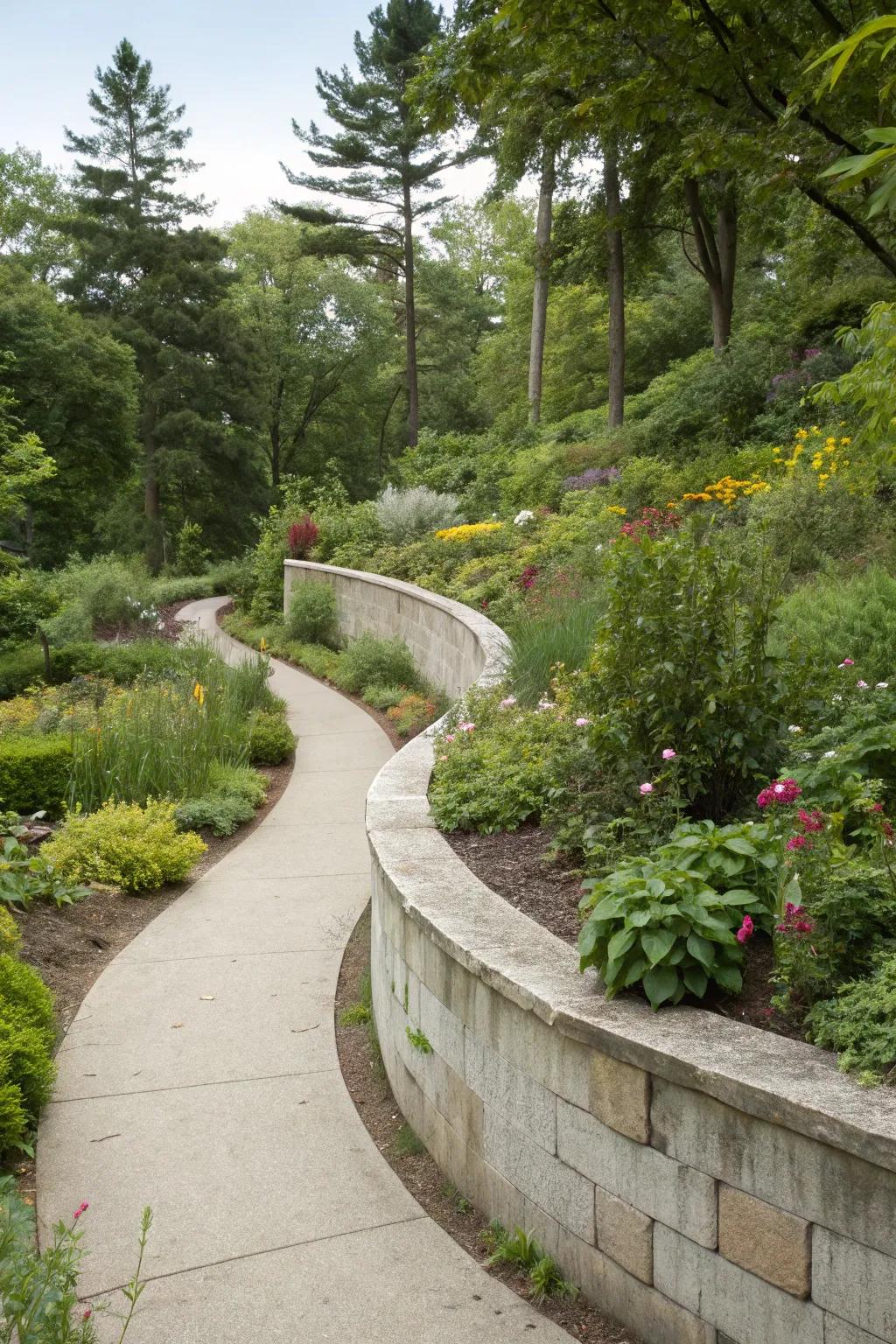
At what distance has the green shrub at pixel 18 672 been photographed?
13.4 metres

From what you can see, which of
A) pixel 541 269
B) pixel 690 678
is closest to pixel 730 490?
pixel 690 678

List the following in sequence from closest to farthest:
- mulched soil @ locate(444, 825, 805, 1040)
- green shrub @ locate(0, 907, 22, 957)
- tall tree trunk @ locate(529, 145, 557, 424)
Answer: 1. mulched soil @ locate(444, 825, 805, 1040)
2. green shrub @ locate(0, 907, 22, 957)
3. tall tree trunk @ locate(529, 145, 557, 424)

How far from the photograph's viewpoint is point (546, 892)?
12.6 feet

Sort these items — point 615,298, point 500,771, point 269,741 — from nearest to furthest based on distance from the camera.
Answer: point 500,771 < point 269,741 < point 615,298

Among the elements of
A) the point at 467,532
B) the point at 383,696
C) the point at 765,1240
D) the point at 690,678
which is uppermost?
the point at 467,532

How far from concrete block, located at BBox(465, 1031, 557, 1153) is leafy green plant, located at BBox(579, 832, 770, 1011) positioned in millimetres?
357

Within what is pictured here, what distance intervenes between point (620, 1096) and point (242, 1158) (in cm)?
165

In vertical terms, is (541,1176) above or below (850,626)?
below

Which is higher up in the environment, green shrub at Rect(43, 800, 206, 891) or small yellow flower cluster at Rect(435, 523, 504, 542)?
small yellow flower cluster at Rect(435, 523, 504, 542)

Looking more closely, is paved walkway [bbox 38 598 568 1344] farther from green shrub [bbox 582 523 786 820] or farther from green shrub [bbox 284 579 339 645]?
green shrub [bbox 284 579 339 645]

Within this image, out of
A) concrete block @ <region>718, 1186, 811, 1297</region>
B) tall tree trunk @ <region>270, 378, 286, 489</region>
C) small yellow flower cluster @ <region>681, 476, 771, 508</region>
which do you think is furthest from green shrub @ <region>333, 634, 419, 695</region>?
tall tree trunk @ <region>270, 378, 286, 489</region>

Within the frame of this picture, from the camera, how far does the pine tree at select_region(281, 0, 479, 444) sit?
92.7 ft

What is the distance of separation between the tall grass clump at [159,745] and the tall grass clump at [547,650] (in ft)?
7.95

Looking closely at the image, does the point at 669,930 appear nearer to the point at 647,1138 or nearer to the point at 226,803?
the point at 647,1138
